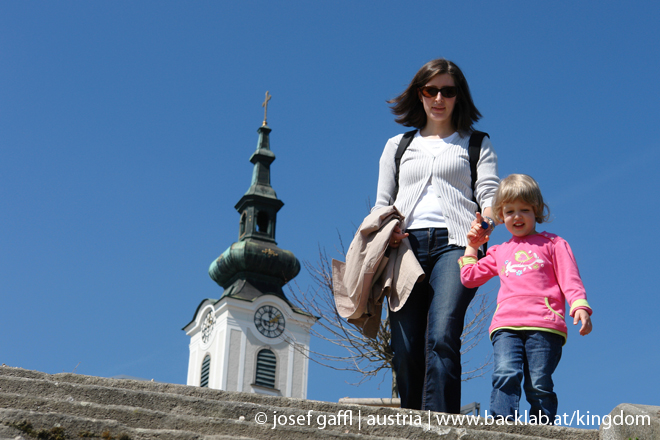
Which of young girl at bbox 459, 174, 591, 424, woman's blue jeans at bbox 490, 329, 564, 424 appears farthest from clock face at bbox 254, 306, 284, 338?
woman's blue jeans at bbox 490, 329, 564, 424

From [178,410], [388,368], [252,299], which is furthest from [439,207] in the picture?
[252,299]

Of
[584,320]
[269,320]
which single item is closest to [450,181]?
[584,320]

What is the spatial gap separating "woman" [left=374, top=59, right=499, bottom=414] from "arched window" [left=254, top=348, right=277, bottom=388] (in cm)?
4045

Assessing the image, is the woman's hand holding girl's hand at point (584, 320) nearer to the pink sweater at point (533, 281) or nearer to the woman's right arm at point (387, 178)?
the pink sweater at point (533, 281)

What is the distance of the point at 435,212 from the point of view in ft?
16.5

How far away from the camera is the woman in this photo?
15.3 feet

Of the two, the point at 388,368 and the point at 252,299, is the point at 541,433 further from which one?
the point at 252,299

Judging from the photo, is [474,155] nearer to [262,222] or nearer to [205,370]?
[262,222]

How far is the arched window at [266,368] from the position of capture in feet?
148

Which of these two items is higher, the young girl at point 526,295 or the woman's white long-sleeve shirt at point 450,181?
the woman's white long-sleeve shirt at point 450,181

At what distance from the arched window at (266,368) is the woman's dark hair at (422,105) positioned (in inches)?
1588

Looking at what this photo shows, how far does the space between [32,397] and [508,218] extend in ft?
8.03

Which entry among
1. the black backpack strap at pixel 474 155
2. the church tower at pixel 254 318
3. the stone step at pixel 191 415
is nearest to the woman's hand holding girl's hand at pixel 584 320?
the stone step at pixel 191 415

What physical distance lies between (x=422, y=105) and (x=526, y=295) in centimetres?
137
